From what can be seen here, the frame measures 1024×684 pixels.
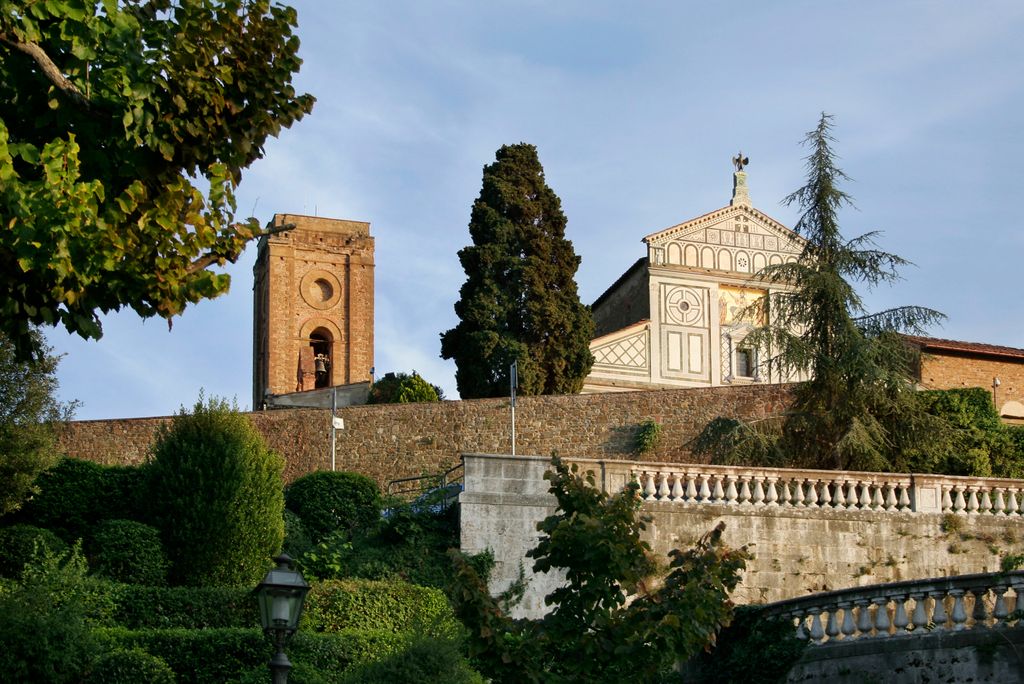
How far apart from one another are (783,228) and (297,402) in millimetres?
17791

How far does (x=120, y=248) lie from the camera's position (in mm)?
11250

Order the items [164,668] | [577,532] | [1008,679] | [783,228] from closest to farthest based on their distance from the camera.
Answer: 1. [577,532]
2. [1008,679]
3. [164,668]
4. [783,228]

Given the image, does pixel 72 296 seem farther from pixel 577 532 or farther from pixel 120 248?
pixel 577 532

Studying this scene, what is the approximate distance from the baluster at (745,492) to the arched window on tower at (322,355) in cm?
4254

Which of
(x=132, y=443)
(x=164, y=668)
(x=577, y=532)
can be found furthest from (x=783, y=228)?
(x=577, y=532)

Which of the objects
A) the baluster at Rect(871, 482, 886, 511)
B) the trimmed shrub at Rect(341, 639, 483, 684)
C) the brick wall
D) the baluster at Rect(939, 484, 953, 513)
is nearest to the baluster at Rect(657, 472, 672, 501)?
the baluster at Rect(871, 482, 886, 511)

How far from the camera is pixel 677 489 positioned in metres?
24.6

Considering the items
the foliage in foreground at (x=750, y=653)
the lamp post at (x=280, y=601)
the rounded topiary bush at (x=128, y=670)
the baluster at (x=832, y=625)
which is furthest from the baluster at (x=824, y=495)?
the lamp post at (x=280, y=601)

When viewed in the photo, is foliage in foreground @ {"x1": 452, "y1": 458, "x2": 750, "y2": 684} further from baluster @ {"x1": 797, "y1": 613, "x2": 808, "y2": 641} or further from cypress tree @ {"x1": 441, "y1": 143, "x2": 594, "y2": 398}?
cypress tree @ {"x1": 441, "y1": 143, "x2": 594, "y2": 398}

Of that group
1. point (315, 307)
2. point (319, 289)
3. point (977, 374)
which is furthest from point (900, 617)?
point (319, 289)

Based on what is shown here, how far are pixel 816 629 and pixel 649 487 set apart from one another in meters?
5.63

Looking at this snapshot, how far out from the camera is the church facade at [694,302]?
47.5 metres

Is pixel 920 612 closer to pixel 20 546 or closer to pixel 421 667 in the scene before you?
pixel 421 667

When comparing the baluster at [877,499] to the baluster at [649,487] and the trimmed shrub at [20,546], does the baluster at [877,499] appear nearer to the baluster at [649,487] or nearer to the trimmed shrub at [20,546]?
the baluster at [649,487]
